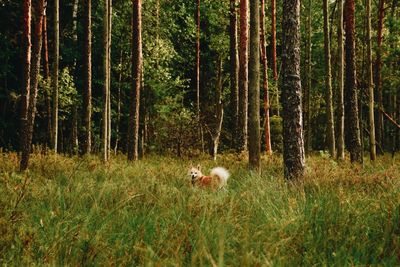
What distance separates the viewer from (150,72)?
910 inches

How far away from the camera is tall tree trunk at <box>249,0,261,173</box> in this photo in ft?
33.7

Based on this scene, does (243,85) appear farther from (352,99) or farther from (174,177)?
(174,177)

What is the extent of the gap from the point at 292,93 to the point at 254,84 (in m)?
2.64

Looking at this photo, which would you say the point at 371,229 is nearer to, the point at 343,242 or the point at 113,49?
the point at 343,242

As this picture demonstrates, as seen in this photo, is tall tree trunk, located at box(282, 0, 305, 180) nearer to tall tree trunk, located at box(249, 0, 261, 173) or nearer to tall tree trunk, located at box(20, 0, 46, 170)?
tall tree trunk, located at box(249, 0, 261, 173)

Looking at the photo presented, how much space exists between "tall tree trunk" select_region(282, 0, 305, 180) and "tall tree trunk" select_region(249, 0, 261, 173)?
2283 millimetres

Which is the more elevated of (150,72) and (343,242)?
(150,72)

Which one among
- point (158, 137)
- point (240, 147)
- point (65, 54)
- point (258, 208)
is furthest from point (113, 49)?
point (258, 208)

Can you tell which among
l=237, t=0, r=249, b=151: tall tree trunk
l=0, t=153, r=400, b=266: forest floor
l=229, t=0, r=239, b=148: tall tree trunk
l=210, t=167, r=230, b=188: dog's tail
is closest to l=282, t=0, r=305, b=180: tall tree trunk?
l=210, t=167, r=230, b=188: dog's tail

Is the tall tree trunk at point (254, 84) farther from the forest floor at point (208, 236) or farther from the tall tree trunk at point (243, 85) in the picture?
the tall tree trunk at point (243, 85)

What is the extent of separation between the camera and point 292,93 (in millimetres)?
7879

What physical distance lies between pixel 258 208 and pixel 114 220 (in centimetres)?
150

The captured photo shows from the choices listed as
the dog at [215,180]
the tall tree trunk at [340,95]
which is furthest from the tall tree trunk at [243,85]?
the dog at [215,180]

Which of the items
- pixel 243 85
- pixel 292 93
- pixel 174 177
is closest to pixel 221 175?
pixel 174 177
